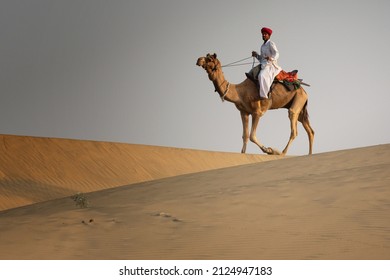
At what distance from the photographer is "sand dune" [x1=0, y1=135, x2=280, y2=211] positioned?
19828 mm

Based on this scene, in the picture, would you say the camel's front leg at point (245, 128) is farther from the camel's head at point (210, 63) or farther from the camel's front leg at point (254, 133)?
the camel's head at point (210, 63)

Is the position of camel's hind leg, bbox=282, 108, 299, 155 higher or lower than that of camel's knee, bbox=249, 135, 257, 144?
higher

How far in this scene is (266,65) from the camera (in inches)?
727

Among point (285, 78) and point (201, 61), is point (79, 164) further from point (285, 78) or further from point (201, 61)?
point (285, 78)

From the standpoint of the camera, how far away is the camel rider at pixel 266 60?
18.4 m

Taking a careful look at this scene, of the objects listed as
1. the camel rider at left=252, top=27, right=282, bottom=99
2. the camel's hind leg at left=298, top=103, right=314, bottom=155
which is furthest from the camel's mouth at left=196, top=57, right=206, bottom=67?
the camel's hind leg at left=298, top=103, right=314, bottom=155

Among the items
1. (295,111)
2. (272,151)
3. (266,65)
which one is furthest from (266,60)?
(272,151)

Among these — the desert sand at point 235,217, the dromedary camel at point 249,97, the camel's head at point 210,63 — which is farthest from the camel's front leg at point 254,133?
the desert sand at point 235,217

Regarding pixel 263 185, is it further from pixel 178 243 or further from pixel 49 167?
pixel 49 167

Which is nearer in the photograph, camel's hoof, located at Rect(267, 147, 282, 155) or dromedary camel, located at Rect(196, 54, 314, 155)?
dromedary camel, located at Rect(196, 54, 314, 155)

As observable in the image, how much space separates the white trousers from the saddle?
23cm

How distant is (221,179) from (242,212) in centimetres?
334

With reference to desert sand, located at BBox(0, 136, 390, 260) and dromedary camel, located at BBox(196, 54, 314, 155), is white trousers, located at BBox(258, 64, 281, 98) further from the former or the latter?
desert sand, located at BBox(0, 136, 390, 260)
